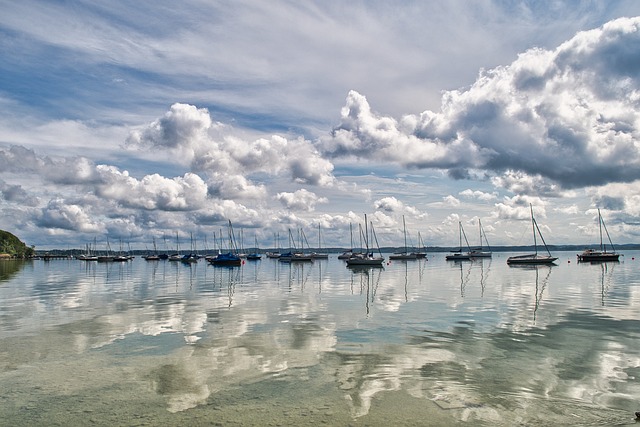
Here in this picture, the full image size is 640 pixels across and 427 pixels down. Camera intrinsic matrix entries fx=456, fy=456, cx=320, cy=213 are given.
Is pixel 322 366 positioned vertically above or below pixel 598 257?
above

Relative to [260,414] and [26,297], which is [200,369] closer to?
[260,414]

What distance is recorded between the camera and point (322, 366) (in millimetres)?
22234

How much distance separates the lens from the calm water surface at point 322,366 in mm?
16219

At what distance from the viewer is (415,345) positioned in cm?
2661

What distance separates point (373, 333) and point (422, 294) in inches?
1116

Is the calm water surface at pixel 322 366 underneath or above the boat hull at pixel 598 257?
above

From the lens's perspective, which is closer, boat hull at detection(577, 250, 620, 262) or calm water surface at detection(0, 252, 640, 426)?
calm water surface at detection(0, 252, 640, 426)

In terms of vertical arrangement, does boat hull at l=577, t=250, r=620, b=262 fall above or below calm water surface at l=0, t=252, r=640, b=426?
below

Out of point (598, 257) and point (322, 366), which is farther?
point (598, 257)

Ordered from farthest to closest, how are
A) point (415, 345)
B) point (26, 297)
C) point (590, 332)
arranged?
point (26, 297), point (590, 332), point (415, 345)

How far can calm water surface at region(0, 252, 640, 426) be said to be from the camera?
53.2 ft

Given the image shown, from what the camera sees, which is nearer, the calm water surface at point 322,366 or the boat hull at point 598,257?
the calm water surface at point 322,366

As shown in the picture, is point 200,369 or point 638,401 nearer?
point 638,401

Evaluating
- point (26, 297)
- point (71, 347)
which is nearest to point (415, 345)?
point (71, 347)
